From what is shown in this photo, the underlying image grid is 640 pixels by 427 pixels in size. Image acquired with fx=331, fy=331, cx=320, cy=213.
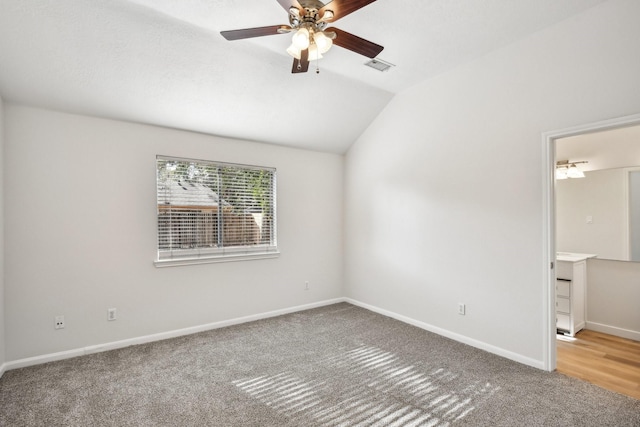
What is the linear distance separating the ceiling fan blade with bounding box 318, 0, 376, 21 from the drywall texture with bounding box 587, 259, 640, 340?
3988 mm

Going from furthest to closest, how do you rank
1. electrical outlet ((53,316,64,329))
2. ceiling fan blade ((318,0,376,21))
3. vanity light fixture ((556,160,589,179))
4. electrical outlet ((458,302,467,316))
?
vanity light fixture ((556,160,589,179))
electrical outlet ((458,302,467,316))
electrical outlet ((53,316,64,329))
ceiling fan blade ((318,0,376,21))

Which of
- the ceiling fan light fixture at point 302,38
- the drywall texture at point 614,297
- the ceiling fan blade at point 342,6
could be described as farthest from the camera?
the drywall texture at point 614,297

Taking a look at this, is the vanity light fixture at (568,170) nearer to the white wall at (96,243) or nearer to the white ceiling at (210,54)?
the white ceiling at (210,54)

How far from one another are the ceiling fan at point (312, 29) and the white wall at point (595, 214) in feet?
10.9

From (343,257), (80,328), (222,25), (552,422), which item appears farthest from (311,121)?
(552,422)

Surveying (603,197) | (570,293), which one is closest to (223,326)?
(570,293)

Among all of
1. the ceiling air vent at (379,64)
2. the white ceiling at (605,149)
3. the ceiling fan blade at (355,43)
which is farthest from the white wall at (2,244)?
the white ceiling at (605,149)

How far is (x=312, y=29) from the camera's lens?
2066 mm

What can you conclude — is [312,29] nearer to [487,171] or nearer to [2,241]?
[487,171]

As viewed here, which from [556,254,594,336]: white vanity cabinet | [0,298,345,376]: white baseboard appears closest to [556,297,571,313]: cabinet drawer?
[556,254,594,336]: white vanity cabinet

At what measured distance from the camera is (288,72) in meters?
3.34

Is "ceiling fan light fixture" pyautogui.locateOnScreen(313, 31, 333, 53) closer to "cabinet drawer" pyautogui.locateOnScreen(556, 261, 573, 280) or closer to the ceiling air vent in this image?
the ceiling air vent

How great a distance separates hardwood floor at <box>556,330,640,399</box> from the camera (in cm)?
263

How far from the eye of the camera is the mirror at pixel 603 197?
361cm
